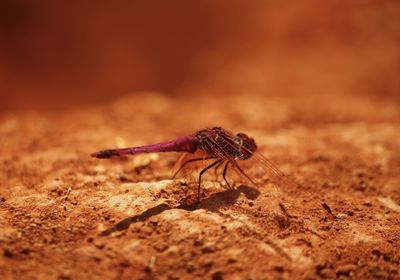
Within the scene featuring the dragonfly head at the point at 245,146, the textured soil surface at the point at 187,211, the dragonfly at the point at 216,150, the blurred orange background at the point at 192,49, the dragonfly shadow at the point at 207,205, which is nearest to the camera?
the textured soil surface at the point at 187,211

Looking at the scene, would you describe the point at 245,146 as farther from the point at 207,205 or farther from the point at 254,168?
the point at 207,205

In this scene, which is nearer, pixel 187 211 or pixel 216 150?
pixel 187 211

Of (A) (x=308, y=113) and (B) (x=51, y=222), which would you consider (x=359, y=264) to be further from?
(A) (x=308, y=113)

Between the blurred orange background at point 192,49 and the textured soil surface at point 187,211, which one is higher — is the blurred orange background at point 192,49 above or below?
above

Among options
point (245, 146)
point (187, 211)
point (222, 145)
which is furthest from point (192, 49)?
point (187, 211)

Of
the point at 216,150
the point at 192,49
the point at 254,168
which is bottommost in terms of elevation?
the point at 254,168

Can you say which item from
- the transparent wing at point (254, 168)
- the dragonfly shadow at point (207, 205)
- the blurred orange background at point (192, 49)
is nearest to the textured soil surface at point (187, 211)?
the dragonfly shadow at point (207, 205)

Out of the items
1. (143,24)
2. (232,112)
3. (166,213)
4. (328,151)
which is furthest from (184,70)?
(166,213)

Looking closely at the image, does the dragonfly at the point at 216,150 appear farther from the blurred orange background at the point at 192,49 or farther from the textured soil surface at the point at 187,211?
the blurred orange background at the point at 192,49
